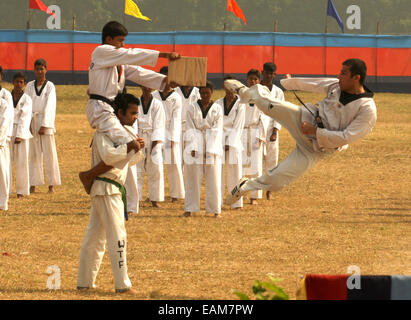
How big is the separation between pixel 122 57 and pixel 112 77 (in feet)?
1.20

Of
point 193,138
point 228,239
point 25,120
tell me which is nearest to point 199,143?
point 193,138

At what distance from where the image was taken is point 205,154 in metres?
12.8

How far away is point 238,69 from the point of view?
32125mm

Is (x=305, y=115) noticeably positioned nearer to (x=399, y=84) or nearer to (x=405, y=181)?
(x=405, y=181)

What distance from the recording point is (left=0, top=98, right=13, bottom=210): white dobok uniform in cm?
1277

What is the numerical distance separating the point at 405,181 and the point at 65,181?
6.36 meters

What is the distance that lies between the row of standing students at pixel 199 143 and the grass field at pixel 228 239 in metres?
0.41

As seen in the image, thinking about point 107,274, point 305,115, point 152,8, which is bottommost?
point 107,274

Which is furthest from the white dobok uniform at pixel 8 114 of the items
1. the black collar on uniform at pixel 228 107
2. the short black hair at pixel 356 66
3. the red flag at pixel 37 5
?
the red flag at pixel 37 5

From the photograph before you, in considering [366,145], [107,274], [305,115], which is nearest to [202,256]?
[107,274]

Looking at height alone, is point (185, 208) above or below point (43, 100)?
below

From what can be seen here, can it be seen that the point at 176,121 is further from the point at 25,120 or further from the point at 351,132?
the point at 351,132

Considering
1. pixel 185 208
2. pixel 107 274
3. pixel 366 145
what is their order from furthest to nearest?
pixel 366 145 → pixel 185 208 → pixel 107 274

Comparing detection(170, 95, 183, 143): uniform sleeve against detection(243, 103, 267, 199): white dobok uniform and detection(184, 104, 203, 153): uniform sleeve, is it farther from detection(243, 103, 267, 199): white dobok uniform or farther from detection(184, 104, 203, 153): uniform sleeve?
detection(243, 103, 267, 199): white dobok uniform
